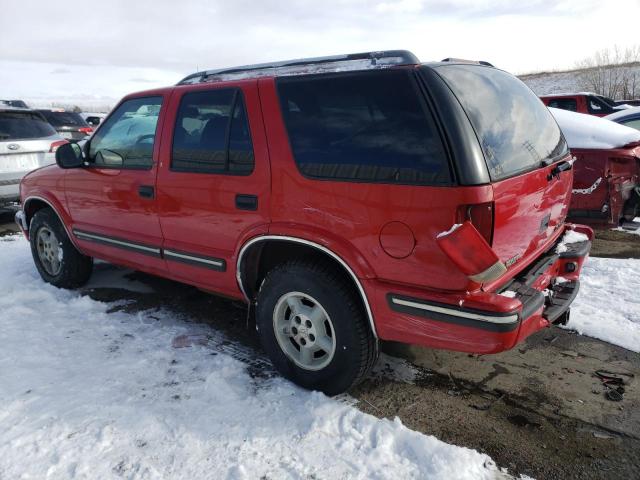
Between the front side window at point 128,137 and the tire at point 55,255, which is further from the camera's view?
the tire at point 55,255

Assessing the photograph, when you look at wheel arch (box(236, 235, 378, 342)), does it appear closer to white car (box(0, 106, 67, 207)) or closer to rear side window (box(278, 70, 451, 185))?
Answer: rear side window (box(278, 70, 451, 185))

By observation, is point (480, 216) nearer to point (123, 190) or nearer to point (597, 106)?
point (123, 190)

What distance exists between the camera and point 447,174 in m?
2.33

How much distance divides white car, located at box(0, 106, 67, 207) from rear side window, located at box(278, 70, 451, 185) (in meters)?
5.99

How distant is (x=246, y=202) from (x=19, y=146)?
5868 mm

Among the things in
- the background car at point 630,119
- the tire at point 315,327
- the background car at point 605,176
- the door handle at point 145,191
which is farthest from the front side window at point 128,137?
the background car at point 630,119

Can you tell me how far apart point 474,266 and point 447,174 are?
446 millimetres

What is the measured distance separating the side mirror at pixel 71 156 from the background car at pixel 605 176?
186 inches

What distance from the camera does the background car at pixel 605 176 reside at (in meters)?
5.02

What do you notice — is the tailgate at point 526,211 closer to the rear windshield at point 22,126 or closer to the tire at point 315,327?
the tire at point 315,327

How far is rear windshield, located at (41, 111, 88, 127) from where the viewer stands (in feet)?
44.7

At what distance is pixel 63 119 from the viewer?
13.8m

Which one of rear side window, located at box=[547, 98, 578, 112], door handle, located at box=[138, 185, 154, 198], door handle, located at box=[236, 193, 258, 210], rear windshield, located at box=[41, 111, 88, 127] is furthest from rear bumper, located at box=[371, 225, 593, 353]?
rear windshield, located at box=[41, 111, 88, 127]

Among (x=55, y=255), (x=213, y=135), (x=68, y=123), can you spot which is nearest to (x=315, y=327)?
(x=213, y=135)
